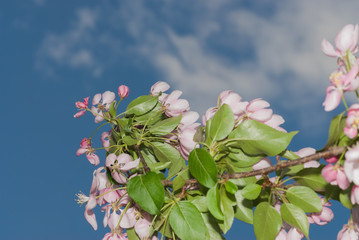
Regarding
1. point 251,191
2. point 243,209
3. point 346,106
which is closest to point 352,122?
point 346,106

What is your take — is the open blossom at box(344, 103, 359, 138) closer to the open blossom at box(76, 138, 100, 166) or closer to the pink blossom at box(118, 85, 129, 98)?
the pink blossom at box(118, 85, 129, 98)

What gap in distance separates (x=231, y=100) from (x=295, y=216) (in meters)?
0.40

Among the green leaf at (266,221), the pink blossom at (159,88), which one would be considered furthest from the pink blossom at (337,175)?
the pink blossom at (159,88)

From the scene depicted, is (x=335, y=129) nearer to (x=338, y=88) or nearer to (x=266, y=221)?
(x=338, y=88)

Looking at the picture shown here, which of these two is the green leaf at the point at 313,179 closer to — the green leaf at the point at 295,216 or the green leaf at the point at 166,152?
the green leaf at the point at 295,216

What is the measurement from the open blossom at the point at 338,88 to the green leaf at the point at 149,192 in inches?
20.5

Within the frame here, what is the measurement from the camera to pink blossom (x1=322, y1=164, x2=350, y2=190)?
1074 mm

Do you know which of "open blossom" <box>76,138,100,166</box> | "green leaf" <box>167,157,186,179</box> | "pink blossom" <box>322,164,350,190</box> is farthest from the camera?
"open blossom" <box>76,138,100,166</box>

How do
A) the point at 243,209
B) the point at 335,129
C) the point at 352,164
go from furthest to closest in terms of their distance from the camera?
the point at 243,209 → the point at 335,129 → the point at 352,164

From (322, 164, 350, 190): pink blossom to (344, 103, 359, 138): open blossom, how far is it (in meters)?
0.12

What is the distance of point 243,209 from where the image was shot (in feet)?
4.29

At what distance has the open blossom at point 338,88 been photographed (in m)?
1.04

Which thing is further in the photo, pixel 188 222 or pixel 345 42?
pixel 188 222

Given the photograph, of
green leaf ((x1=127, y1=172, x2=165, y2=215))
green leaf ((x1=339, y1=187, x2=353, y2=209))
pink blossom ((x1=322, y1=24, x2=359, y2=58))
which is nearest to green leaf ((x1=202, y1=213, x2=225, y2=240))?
green leaf ((x1=127, y1=172, x2=165, y2=215))
